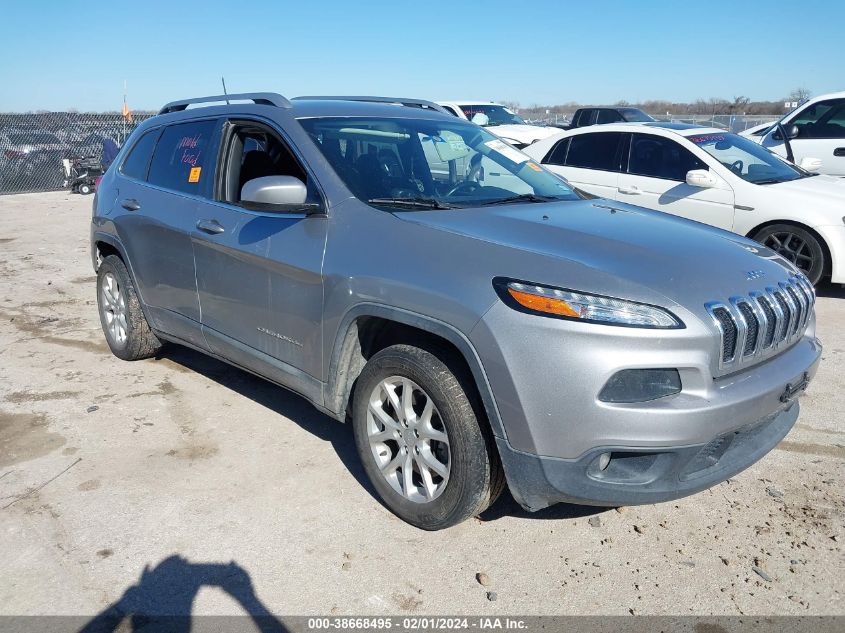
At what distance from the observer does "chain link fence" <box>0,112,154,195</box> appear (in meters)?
19.4

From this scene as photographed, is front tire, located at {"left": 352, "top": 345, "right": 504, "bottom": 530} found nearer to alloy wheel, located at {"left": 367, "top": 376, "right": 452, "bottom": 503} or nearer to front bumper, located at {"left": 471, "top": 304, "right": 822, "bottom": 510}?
alloy wheel, located at {"left": 367, "top": 376, "right": 452, "bottom": 503}

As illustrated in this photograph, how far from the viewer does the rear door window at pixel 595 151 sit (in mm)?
8188

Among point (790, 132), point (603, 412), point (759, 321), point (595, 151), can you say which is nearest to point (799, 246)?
point (595, 151)

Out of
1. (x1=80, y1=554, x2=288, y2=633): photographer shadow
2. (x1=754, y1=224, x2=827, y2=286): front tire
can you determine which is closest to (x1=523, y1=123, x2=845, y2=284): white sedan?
(x1=754, y1=224, x2=827, y2=286): front tire

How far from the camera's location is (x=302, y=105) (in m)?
4.09

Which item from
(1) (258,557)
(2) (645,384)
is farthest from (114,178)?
(2) (645,384)

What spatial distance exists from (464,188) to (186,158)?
6.11ft

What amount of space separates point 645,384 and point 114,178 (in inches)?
168

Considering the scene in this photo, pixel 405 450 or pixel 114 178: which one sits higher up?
pixel 114 178

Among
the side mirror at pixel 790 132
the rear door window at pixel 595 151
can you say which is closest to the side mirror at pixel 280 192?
the rear door window at pixel 595 151

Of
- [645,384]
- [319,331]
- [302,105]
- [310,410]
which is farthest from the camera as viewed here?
[310,410]

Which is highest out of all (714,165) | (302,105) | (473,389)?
(302,105)

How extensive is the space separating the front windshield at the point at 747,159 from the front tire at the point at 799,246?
55 cm

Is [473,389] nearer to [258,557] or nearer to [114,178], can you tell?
[258,557]
